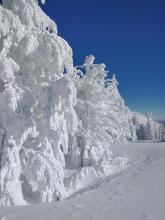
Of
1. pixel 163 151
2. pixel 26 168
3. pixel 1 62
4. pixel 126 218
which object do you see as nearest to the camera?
pixel 126 218

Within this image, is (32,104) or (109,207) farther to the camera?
(32,104)

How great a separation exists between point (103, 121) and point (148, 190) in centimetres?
1025

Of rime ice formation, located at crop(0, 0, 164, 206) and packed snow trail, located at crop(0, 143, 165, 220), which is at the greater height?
rime ice formation, located at crop(0, 0, 164, 206)

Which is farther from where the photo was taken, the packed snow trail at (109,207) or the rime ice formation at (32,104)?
the rime ice formation at (32,104)

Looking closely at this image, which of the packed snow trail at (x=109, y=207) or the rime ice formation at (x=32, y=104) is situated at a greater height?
the rime ice formation at (x=32, y=104)

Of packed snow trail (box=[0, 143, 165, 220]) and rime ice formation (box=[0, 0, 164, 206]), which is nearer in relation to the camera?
packed snow trail (box=[0, 143, 165, 220])

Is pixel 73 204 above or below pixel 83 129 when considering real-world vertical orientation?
below

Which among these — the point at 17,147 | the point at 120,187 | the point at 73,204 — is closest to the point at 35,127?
the point at 17,147

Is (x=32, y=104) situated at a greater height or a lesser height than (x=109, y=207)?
greater

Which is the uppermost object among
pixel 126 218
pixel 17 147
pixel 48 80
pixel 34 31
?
pixel 34 31

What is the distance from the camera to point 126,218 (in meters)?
6.65

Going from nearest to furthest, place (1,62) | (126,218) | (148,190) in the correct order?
(126,218) < (148,190) < (1,62)

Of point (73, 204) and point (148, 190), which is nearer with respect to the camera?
point (73, 204)

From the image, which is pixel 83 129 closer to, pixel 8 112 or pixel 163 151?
pixel 163 151
